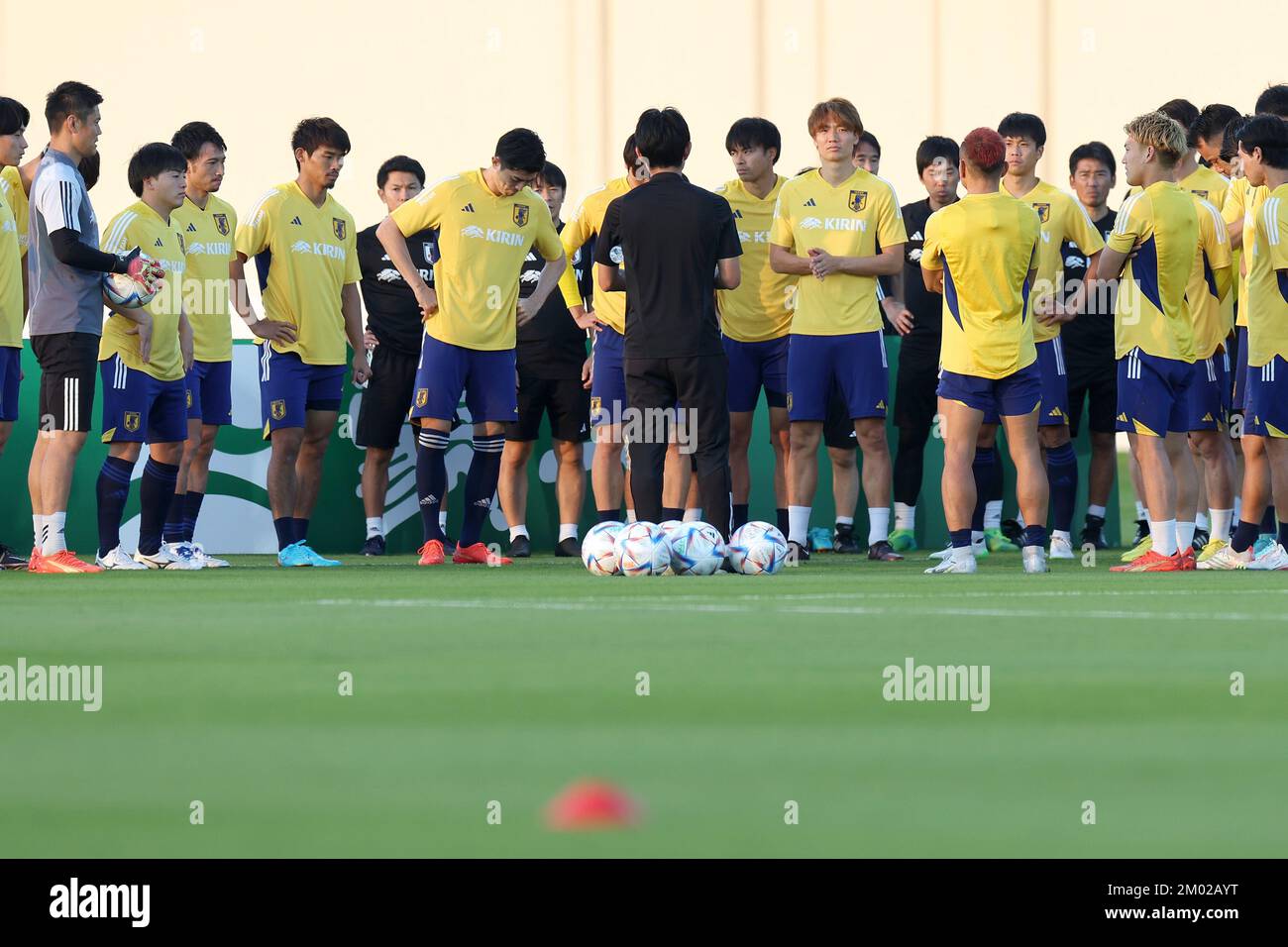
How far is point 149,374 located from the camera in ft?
30.1

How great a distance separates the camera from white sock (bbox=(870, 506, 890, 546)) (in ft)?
34.9

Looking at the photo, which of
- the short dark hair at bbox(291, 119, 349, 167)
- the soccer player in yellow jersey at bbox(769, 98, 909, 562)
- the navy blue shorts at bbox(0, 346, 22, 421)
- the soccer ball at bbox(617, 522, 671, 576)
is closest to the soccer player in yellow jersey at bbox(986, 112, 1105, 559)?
the soccer player in yellow jersey at bbox(769, 98, 909, 562)

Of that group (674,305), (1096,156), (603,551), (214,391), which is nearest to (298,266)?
(214,391)

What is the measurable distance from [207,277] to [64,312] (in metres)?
1.47

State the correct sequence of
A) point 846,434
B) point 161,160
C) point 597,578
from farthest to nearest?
point 846,434
point 161,160
point 597,578

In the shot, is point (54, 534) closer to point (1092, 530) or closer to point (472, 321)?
point (472, 321)

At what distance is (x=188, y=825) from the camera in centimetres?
317

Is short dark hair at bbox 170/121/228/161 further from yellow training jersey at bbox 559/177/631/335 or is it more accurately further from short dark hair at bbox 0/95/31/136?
yellow training jersey at bbox 559/177/631/335

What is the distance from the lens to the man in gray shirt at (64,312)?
8.78 meters

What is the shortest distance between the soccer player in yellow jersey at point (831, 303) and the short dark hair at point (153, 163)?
3050 mm

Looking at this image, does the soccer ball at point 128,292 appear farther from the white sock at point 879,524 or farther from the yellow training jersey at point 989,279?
the white sock at point 879,524
